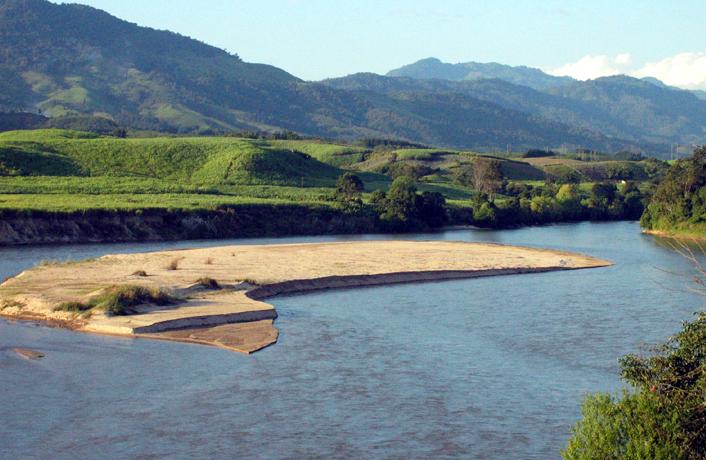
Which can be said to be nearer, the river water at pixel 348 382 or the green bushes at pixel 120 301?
the river water at pixel 348 382

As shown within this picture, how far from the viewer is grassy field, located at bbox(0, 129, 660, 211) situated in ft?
302

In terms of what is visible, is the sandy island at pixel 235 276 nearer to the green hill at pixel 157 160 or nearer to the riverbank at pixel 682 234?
the riverbank at pixel 682 234

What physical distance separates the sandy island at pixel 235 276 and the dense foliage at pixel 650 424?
18737 mm

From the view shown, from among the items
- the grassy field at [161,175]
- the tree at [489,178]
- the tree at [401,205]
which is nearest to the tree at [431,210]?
the tree at [401,205]

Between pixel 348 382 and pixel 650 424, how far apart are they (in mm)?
14194

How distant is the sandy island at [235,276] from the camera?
133ft

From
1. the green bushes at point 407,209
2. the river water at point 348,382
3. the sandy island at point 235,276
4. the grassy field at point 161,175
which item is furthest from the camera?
the green bushes at point 407,209

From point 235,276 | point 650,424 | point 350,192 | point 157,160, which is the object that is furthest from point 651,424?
point 157,160

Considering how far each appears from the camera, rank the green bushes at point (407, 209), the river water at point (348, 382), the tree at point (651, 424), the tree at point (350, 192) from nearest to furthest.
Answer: the tree at point (651, 424), the river water at point (348, 382), the green bushes at point (407, 209), the tree at point (350, 192)

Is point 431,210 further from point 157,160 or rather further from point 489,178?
point 157,160

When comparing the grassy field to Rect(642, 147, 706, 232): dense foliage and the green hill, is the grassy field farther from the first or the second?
Rect(642, 147, 706, 232): dense foliage

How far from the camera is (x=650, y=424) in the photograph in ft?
64.5

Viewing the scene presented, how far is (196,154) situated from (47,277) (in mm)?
78101

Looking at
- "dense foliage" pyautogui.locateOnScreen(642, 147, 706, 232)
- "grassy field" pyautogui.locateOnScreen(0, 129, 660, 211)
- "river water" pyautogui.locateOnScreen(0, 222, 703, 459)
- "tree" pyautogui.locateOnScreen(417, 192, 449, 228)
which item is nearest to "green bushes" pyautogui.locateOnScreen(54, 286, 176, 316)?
"river water" pyautogui.locateOnScreen(0, 222, 703, 459)
